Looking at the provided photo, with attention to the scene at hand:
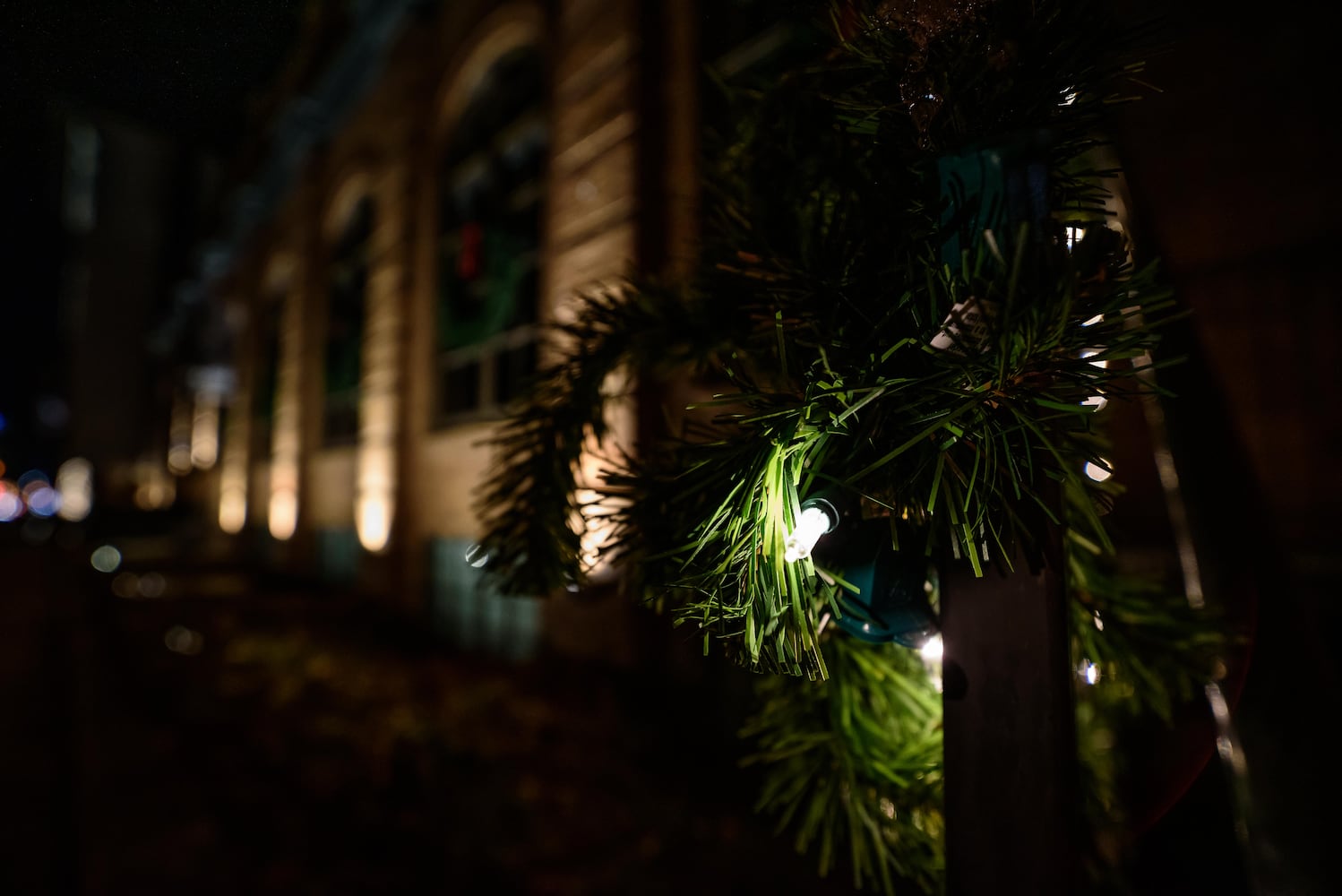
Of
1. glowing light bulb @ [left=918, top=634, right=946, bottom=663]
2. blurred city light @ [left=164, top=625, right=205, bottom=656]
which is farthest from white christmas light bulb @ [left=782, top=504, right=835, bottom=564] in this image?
blurred city light @ [left=164, top=625, right=205, bottom=656]

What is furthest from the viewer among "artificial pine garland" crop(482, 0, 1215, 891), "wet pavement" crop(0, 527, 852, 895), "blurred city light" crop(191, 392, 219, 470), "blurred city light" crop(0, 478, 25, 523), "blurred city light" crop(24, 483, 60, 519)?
"blurred city light" crop(24, 483, 60, 519)

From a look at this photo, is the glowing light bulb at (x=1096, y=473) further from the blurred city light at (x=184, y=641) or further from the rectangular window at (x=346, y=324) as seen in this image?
the rectangular window at (x=346, y=324)

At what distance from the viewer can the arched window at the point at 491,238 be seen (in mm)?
6539

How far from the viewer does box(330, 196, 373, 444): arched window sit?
9734mm

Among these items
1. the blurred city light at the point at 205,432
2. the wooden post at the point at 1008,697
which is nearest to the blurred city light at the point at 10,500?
the blurred city light at the point at 205,432

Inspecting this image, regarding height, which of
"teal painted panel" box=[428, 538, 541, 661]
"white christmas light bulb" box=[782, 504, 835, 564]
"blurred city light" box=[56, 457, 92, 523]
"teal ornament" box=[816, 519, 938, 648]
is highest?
"blurred city light" box=[56, 457, 92, 523]

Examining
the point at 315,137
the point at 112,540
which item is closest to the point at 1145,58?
the point at 315,137

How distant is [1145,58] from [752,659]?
874 millimetres

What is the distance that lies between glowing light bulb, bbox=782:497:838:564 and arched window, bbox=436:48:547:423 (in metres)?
5.40

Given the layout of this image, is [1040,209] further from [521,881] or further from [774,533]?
[521,881]

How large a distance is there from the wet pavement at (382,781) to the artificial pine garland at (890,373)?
5.98 ft

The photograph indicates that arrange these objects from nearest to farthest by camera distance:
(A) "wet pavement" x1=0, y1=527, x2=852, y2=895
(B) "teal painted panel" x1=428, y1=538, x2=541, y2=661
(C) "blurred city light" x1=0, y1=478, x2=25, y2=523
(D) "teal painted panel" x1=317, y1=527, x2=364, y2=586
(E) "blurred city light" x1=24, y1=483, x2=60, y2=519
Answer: (A) "wet pavement" x1=0, y1=527, x2=852, y2=895
(B) "teal painted panel" x1=428, y1=538, x2=541, y2=661
(D) "teal painted panel" x1=317, y1=527, x2=364, y2=586
(C) "blurred city light" x1=0, y1=478, x2=25, y2=523
(E) "blurred city light" x1=24, y1=483, x2=60, y2=519

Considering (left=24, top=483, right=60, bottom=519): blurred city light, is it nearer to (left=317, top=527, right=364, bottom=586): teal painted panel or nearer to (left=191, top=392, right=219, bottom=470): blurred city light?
(left=191, top=392, right=219, bottom=470): blurred city light

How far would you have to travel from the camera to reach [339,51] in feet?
30.9
